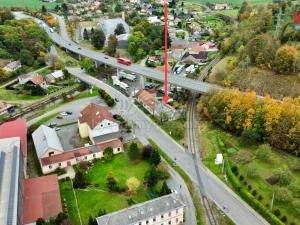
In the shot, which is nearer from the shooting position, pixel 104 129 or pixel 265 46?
pixel 104 129

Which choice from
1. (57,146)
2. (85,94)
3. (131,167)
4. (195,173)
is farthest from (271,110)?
(85,94)

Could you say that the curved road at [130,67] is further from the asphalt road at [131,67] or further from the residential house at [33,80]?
the residential house at [33,80]

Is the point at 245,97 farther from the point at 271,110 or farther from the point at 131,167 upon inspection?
the point at 131,167

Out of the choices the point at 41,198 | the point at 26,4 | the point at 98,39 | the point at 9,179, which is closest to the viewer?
the point at 9,179

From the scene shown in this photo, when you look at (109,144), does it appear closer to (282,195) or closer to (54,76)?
(282,195)

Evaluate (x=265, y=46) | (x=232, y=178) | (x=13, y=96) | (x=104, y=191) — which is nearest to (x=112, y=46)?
(x=13, y=96)

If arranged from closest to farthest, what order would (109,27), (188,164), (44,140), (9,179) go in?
(9,179)
(188,164)
(44,140)
(109,27)

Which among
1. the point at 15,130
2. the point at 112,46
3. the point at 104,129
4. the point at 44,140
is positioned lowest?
the point at 104,129
